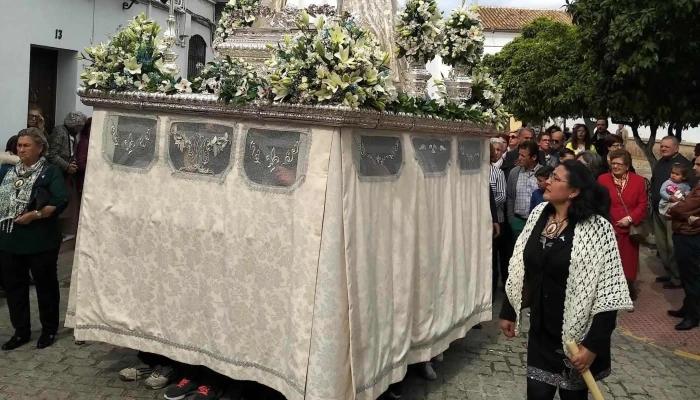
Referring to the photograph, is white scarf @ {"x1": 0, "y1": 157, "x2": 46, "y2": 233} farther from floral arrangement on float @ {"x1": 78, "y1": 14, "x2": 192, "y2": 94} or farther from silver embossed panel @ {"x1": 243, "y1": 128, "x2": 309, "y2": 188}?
silver embossed panel @ {"x1": 243, "y1": 128, "x2": 309, "y2": 188}

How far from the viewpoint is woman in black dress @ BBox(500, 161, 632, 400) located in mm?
3463

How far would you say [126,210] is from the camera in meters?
4.59

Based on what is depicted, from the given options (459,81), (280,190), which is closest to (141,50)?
(280,190)

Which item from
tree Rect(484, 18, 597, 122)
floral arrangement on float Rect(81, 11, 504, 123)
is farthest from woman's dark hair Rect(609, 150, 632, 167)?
tree Rect(484, 18, 597, 122)

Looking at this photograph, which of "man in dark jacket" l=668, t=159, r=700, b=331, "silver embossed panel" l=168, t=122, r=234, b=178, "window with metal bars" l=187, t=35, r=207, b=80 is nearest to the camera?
"silver embossed panel" l=168, t=122, r=234, b=178

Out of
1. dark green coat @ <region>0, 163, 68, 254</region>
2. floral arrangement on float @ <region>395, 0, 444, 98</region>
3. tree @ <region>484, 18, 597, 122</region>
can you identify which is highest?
tree @ <region>484, 18, 597, 122</region>

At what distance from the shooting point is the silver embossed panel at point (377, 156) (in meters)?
3.97

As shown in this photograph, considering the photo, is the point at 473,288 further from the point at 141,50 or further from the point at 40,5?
the point at 40,5

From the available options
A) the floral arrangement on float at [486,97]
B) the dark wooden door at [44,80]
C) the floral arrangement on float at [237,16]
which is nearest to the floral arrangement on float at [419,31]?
the floral arrangement on float at [486,97]

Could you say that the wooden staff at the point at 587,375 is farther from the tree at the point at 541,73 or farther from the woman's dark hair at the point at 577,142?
the tree at the point at 541,73

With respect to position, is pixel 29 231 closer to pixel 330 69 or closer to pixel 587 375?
pixel 330 69

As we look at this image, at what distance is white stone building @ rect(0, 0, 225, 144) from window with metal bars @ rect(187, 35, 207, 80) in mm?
1434

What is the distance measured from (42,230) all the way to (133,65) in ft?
6.09

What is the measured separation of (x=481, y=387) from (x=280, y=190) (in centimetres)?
240
